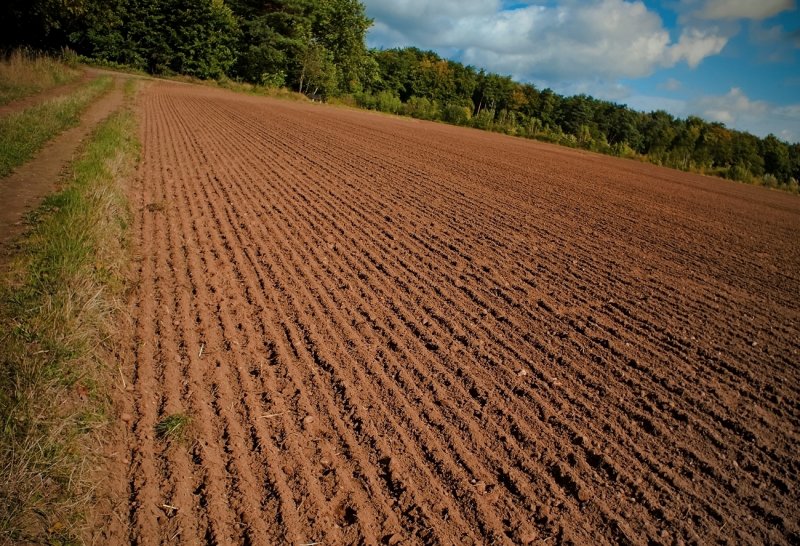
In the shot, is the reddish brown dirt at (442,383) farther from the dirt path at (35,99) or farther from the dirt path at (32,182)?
the dirt path at (35,99)

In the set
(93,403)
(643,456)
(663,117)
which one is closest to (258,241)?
(93,403)

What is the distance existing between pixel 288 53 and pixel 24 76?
40.1m

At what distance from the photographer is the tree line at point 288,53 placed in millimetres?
Result: 35500

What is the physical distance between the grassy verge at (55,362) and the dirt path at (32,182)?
26cm

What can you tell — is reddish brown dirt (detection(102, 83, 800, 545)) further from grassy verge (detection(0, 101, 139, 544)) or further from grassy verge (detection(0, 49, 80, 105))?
grassy verge (detection(0, 49, 80, 105))

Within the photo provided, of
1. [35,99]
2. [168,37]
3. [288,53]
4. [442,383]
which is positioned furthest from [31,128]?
[288,53]

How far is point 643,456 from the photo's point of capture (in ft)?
11.8

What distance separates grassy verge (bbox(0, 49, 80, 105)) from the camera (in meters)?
18.0

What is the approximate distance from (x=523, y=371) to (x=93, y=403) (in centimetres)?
395

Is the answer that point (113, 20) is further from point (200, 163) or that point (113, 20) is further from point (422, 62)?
point (422, 62)

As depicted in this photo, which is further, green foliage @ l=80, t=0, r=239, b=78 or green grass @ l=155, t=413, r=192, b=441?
green foliage @ l=80, t=0, r=239, b=78

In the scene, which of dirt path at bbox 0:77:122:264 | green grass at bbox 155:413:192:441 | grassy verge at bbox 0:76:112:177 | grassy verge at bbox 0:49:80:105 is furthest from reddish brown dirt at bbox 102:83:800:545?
grassy verge at bbox 0:49:80:105

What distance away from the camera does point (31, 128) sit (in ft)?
37.2

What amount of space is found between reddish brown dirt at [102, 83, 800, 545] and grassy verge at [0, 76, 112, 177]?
268 centimetres
